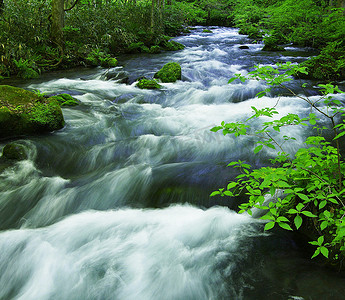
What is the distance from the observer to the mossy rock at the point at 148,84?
887 centimetres

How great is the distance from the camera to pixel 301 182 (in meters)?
2.41

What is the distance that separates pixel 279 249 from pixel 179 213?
1246 millimetres

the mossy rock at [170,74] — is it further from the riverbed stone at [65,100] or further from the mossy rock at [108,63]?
the riverbed stone at [65,100]

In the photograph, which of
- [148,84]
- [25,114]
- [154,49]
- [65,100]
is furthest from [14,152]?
[154,49]

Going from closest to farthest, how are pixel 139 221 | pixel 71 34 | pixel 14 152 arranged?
1. pixel 139 221
2. pixel 14 152
3. pixel 71 34

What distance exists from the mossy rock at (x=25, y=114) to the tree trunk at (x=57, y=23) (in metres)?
7.01

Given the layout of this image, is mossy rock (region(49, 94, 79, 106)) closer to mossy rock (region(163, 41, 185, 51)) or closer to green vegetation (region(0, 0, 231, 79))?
green vegetation (region(0, 0, 231, 79))

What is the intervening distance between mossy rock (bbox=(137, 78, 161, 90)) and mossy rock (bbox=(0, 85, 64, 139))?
3.77 m

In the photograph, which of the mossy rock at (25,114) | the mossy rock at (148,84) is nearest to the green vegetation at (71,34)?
the mossy rock at (148,84)

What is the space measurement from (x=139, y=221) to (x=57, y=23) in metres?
11.0

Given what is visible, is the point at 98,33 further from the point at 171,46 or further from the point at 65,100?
the point at 65,100

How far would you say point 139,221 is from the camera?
11.0 feet

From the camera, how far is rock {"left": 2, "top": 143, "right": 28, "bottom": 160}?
4.46 m

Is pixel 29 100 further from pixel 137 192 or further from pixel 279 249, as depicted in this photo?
pixel 279 249
